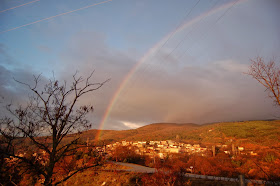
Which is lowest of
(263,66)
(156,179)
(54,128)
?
(156,179)

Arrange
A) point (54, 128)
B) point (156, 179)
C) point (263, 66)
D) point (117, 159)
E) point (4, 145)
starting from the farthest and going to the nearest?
point (117, 159)
point (156, 179)
point (263, 66)
point (54, 128)
point (4, 145)

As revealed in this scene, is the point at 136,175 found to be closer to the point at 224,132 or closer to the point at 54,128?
the point at 54,128

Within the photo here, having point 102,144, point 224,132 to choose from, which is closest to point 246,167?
point 102,144

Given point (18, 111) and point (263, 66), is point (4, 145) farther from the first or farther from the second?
point (263, 66)

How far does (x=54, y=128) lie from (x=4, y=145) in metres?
1.18

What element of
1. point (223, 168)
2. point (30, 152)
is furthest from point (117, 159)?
point (30, 152)

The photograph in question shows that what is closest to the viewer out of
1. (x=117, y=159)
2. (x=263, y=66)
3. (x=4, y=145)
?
(x=4, y=145)

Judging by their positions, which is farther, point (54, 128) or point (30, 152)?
point (30, 152)

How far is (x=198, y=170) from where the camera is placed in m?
19.3

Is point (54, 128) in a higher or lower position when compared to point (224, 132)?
higher

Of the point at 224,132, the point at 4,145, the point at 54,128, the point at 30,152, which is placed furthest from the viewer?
the point at 224,132

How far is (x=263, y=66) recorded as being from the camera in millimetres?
8148

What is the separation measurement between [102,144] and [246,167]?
20970mm

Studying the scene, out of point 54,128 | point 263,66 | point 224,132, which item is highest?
point 263,66
